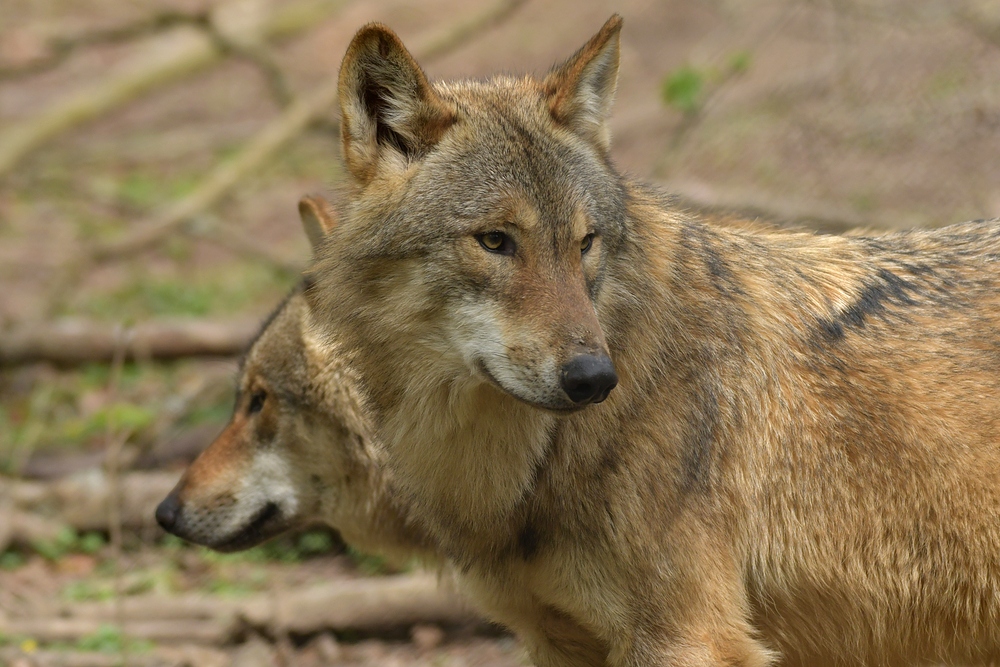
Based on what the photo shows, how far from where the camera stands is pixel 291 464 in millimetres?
4953

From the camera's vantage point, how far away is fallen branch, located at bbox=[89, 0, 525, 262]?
30.6 ft

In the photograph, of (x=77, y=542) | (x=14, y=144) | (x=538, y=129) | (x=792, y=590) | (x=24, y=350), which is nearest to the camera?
(x=538, y=129)

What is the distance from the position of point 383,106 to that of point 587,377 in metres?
1.18

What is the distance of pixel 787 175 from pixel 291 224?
5300 mm

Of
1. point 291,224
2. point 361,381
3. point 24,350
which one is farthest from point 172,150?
point 361,381

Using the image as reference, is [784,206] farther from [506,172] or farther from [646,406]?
[506,172]

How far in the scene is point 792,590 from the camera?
148 inches

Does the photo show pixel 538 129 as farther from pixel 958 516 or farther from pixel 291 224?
pixel 291 224

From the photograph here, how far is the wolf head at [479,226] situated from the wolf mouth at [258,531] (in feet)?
5.41

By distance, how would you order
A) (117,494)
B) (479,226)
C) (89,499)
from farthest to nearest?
(89,499), (117,494), (479,226)

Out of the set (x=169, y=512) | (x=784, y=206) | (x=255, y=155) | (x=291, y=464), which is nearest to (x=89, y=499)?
(x=169, y=512)

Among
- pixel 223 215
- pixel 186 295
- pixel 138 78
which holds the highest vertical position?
pixel 138 78

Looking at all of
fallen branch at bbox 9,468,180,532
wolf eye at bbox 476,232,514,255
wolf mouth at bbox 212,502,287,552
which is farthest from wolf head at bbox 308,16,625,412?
fallen branch at bbox 9,468,180,532

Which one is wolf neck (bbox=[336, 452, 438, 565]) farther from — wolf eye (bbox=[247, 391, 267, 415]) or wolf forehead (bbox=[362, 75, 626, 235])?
wolf forehead (bbox=[362, 75, 626, 235])
